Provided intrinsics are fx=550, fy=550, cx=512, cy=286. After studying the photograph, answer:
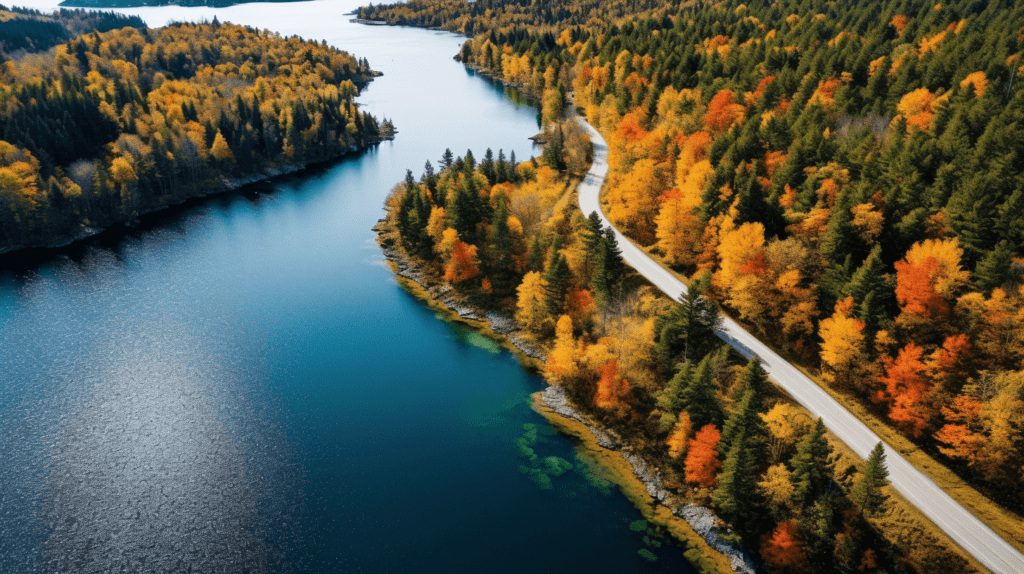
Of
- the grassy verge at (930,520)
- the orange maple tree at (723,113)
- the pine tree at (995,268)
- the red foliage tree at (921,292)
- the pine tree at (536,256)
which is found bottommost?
the grassy verge at (930,520)

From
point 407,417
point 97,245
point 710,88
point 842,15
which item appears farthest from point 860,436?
point 842,15

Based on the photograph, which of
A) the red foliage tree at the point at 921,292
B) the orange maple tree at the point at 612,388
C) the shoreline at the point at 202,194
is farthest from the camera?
the shoreline at the point at 202,194

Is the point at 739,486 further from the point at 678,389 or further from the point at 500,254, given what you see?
the point at 500,254

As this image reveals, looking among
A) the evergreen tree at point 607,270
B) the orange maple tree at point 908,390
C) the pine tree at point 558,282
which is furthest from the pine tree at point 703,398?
the pine tree at point 558,282

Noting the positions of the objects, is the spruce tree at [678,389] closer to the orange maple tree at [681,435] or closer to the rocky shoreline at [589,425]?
the orange maple tree at [681,435]

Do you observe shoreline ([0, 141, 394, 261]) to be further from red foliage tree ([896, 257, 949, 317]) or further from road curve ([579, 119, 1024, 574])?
red foliage tree ([896, 257, 949, 317])

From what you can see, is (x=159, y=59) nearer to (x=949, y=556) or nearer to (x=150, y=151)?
(x=150, y=151)

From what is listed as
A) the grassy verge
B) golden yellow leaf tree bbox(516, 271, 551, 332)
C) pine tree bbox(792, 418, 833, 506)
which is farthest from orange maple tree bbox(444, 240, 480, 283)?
the grassy verge
